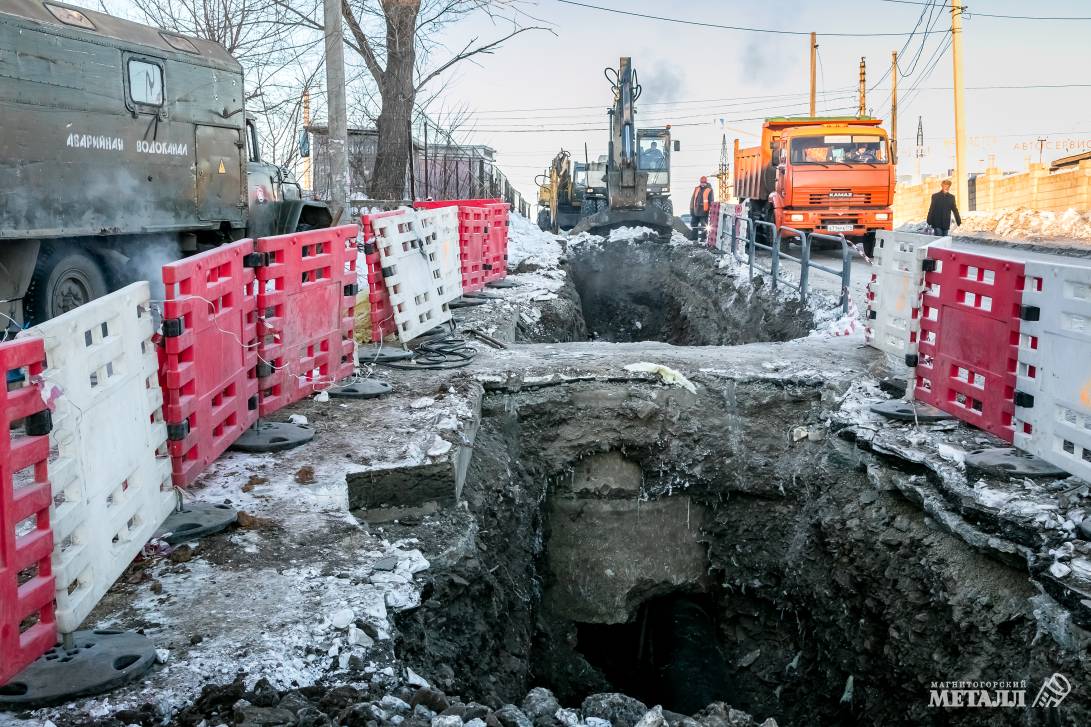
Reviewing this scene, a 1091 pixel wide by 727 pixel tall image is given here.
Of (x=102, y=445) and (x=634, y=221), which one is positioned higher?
(x=634, y=221)

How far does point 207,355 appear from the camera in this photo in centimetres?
589

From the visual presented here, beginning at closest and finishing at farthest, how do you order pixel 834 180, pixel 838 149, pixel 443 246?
pixel 443 246
pixel 834 180
pixel 838 149

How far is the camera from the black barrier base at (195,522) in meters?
4.89

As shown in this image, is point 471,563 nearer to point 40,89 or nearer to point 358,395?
point 358,395

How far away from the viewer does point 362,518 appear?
5699 mm

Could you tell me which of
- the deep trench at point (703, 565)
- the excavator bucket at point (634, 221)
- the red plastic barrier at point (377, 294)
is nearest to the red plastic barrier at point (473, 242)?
the red plastic barrier at point (377, 294)

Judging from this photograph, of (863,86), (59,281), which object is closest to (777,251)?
(59,281)

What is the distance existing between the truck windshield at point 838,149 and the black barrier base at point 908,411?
49.7ft

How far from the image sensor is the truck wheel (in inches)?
358

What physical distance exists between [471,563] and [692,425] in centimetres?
342

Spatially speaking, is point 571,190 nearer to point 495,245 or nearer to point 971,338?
point 495,245

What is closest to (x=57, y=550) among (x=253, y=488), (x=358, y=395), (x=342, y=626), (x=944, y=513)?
(x=342, y=626)

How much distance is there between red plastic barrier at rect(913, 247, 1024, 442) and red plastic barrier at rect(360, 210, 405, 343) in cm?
511

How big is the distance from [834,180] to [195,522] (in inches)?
755
